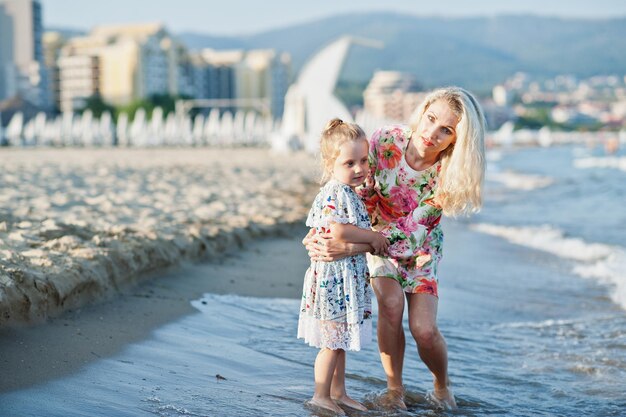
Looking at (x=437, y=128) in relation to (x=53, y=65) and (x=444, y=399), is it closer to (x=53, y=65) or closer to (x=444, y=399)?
(x=444, y=399)

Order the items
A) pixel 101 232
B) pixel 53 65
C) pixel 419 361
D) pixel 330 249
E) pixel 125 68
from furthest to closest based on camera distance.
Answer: pixel 53 65 < pixel 125 68 < pixel 101 232 < pixel 419 361 < pixel 330 249

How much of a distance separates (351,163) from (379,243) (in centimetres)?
30

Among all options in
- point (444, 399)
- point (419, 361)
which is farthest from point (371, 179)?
point (419, 361)

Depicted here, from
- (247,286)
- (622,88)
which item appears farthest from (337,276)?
(622,88)

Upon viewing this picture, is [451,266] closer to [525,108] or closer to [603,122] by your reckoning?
[603,122]

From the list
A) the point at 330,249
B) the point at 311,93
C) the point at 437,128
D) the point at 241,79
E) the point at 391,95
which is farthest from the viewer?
the point at 391,95

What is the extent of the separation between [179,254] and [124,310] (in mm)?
1280

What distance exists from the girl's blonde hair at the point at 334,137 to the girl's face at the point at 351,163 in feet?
0.05

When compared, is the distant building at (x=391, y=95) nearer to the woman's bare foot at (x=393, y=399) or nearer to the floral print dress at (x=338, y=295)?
the woman's bare foot at (x=393, y=399)

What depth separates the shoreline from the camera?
2771mm

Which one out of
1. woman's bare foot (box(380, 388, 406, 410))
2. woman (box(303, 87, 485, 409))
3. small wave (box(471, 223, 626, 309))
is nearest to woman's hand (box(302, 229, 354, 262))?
woman (box(303, 87, 485, 409))

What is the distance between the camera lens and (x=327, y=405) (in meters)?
2.85

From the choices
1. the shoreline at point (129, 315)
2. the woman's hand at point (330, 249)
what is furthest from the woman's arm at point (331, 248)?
the shoreline at point (129, 315)

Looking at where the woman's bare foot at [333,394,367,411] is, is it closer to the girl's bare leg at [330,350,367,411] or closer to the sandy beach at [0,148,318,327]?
the girl's bare leg at [330,350,367,411]
